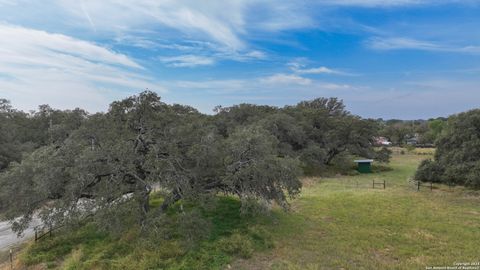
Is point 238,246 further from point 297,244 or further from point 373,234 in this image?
point 373,234

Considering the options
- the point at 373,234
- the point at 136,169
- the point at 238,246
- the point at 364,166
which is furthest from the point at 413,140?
the point at 136,169

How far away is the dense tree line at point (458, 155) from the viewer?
19234mm

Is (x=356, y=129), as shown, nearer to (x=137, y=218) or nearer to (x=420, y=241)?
(x=420, y=241)

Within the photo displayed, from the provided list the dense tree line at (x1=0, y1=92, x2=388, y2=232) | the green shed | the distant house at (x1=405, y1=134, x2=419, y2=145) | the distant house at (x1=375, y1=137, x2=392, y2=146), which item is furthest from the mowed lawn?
the distant house at (x1=405, y1=134, x2=419, y2=145)

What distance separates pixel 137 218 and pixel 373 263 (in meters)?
7.66

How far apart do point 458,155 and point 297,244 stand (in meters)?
15.4

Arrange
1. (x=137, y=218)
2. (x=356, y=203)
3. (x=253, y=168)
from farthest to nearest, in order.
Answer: (x=356, y=203) → (x=253, y=168) → (x=137, y=218)

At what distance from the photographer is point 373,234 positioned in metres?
12.0

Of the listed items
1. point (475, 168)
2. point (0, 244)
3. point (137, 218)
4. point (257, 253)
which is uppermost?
point (475, 168)

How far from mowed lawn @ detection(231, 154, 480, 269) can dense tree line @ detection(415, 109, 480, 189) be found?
5.07 feet

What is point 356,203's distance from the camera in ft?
56.9

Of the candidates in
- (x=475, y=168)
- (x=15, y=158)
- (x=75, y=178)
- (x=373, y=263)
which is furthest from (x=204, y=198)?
(x=15, y=158)

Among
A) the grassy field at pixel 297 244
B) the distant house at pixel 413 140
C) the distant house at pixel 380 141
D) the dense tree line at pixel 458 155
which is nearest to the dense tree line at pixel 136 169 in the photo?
the grassy field at pixel 297 244

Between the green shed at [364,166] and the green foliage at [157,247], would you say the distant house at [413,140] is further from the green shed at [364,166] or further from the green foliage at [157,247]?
the green foliage at [157,247]
